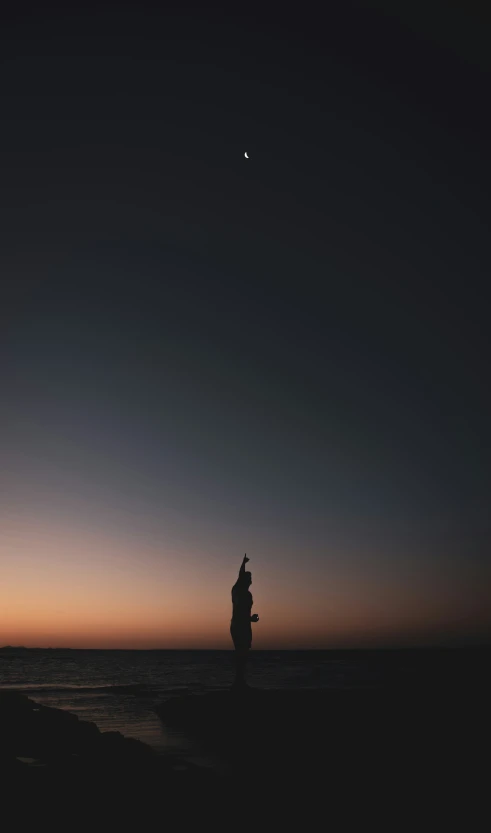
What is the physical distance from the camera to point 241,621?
19.2 metres

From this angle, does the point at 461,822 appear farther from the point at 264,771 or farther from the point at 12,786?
the point at 12,786

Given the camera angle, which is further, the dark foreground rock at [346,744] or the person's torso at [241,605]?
the person's torso at [241,605]

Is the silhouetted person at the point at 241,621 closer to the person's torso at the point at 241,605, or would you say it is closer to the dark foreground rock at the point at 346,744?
the person's torso at the point at 241,605

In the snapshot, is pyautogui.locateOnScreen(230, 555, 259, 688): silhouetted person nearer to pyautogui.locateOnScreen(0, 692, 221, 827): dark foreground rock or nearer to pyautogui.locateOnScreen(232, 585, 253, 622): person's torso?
pyautogui.locateOnScreen(232, 585, 253, 622): person's torso

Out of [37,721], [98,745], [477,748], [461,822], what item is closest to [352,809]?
[461,822]

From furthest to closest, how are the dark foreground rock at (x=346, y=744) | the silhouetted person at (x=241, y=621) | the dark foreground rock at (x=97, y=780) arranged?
the silhouetted person at (x=241, y=621)
the dark foreground rock at (x=346, y=744)
the dark foreground rock at (x=97, y=780)

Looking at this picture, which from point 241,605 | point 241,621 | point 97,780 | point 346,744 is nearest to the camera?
point 97,780

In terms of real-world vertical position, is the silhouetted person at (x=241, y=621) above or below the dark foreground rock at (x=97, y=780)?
above

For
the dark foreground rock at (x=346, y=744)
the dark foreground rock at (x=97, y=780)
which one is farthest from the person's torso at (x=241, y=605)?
the dark foreground rock at (x=97, y=780)

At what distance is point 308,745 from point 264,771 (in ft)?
4.57

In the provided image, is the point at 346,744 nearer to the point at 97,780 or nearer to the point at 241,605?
the point at 97,780

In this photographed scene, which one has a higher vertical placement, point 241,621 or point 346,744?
point 241,621

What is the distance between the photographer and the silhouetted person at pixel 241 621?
18938 mm

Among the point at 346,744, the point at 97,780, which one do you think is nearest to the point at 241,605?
the point at 346,744
